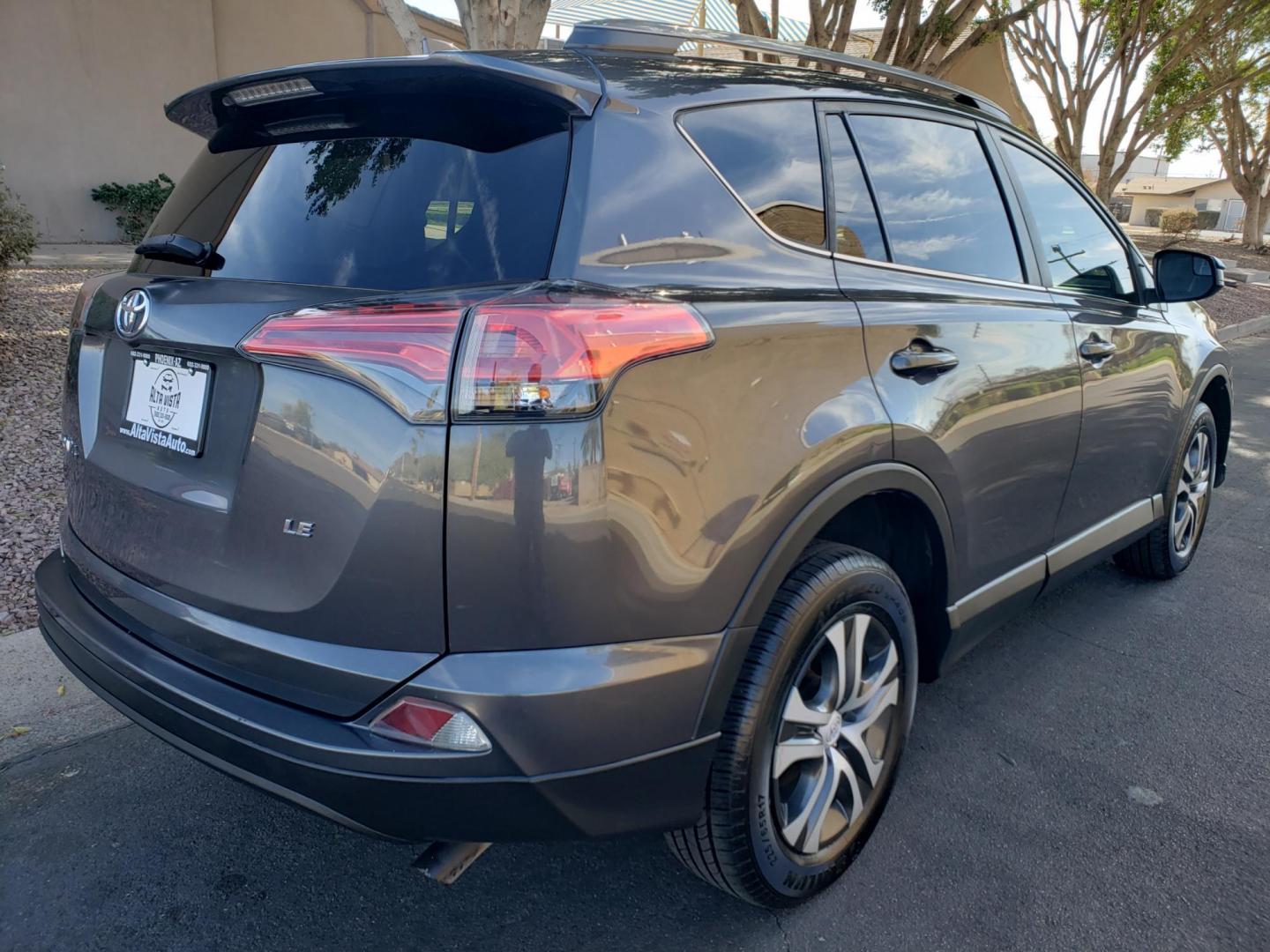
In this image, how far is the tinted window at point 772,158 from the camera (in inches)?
78.1

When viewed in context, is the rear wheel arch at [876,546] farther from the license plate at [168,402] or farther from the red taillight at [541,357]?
the license plate at [168,402]

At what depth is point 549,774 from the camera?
5.32ft

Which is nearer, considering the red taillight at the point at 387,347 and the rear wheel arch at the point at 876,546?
the red taillight at the point at 387,347

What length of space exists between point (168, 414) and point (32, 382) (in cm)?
487

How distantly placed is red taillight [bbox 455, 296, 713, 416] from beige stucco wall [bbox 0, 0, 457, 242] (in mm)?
13197

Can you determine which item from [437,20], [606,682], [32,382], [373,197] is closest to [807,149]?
[373,197]

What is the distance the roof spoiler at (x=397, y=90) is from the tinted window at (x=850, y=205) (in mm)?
689

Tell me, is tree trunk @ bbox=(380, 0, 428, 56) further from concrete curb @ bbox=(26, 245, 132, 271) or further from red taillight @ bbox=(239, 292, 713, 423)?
red taillight @ bbox=(239, 292, 713, 423)

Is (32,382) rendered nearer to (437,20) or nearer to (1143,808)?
(1143,808)

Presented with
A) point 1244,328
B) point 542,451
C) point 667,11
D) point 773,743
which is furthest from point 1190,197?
point 542,451

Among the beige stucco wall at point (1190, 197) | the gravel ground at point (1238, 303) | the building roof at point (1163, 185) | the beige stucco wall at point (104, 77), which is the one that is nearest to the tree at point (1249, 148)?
the gravel ground at point (1238, 303)

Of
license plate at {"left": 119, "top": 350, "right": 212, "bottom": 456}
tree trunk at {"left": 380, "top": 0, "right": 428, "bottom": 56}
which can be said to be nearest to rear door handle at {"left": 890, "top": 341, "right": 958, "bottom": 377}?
license plate at {"left": 119, "top": 350, "right": 212, "bottom": 456}

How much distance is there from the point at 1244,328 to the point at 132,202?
52.2ft

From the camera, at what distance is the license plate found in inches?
71.1
